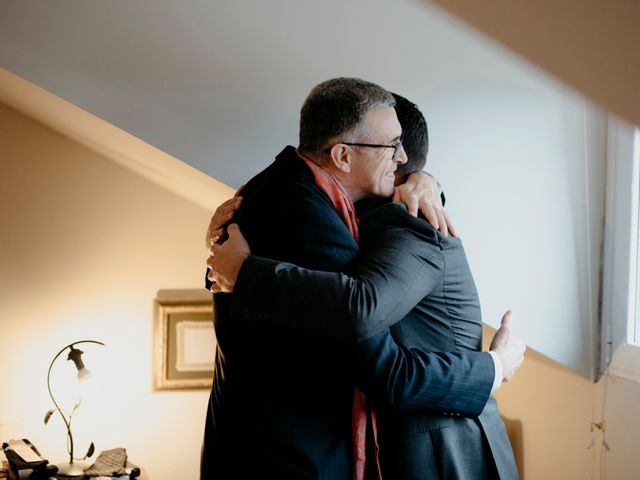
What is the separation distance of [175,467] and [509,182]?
2.15 metres

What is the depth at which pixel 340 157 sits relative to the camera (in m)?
1.64

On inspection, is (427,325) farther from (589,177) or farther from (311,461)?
(589,177)

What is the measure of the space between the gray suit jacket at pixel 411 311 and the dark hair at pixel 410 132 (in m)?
0.25

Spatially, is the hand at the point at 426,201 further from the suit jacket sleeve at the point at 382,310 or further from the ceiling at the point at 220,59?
the ceiling at the point at 220,59

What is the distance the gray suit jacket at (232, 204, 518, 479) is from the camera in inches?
55.5

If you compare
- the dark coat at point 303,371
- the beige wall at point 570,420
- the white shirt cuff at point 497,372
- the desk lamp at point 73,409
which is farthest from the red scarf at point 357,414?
the desk lamp at point 73,409

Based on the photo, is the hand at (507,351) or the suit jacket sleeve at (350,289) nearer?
the suit jacket sleeve at (350,289)

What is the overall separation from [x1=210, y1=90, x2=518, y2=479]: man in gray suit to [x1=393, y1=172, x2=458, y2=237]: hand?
45 millimetres

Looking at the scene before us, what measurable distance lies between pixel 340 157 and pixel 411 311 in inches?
12.7

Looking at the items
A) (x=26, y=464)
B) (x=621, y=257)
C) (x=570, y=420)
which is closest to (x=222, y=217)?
(x=621, y=257)

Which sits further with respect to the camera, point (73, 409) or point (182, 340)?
point (182, 340)

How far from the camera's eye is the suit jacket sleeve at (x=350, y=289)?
140 cm

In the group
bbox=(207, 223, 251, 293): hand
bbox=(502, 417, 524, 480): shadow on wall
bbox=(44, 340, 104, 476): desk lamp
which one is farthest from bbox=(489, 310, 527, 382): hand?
bbox=(44, 340, 104, 476): desk lamp

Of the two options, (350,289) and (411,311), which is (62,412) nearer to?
(411,311)
